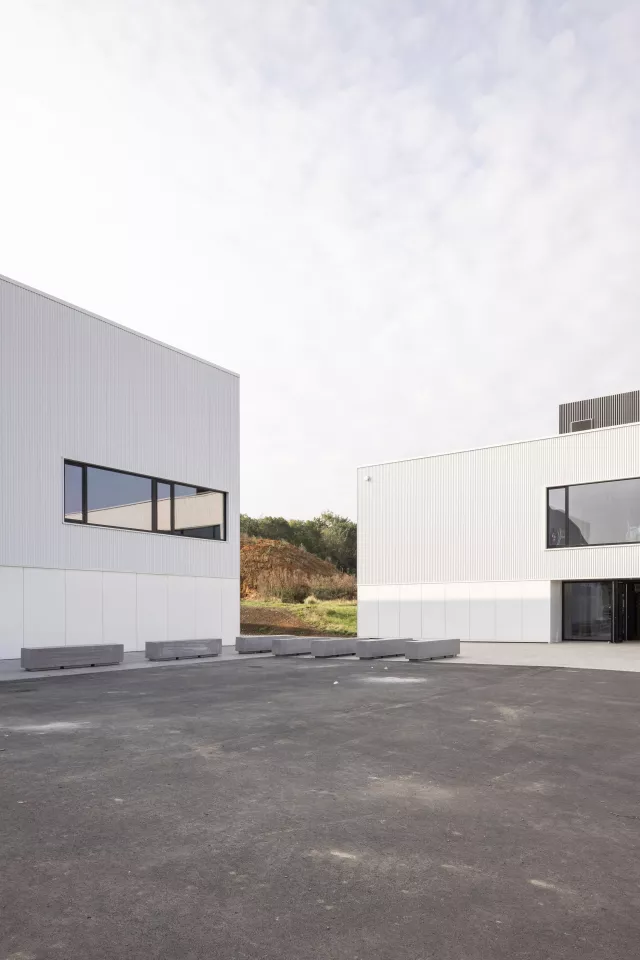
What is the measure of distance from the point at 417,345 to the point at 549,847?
3189 cm

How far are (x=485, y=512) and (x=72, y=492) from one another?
51.4 feet

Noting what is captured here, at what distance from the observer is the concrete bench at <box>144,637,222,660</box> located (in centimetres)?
1861

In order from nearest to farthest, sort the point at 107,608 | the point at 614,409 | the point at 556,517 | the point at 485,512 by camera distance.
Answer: the point at 107,608, the point at 556,517, the point at 485,512, the point at 614,409

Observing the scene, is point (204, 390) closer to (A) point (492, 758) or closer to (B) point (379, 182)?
(B) point (379, 182)

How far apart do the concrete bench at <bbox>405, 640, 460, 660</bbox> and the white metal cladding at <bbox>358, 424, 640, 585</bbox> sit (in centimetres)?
778

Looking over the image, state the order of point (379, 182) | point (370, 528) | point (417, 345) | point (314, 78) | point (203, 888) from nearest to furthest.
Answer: point (203, 888) → point (314, 78) → point (379, 182) → point (370, 528) → point (417, 345)

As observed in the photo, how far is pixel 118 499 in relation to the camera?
20.7 metres

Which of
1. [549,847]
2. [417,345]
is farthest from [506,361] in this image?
[549,847]

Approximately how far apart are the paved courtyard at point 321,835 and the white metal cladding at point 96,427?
9.86m

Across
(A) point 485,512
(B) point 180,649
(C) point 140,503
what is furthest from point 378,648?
(A) point 485,512

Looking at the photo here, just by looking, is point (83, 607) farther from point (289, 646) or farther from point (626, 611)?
point (626, 611)

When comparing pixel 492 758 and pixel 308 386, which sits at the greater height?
pixel 308 386

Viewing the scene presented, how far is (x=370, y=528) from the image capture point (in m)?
30.8

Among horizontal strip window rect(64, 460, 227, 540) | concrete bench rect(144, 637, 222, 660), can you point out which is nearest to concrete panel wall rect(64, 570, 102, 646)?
horizontal strip window rect(64, 460, 227, 540)
